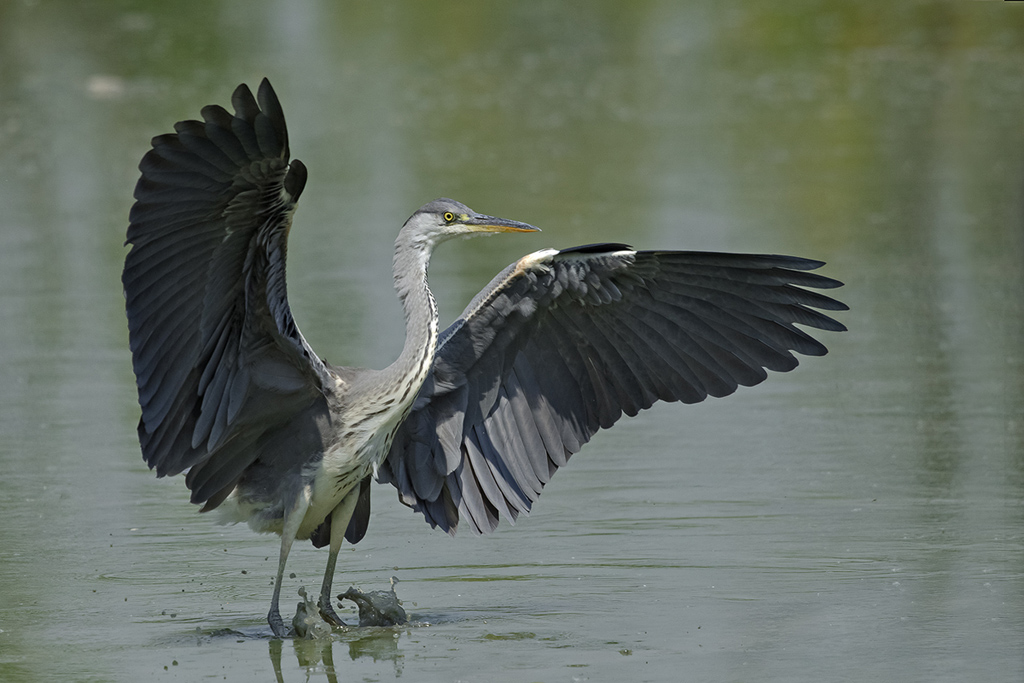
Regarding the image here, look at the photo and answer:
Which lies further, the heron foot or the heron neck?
the heron neck

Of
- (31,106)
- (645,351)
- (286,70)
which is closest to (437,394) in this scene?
(645,351)

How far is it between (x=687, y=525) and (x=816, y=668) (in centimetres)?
170

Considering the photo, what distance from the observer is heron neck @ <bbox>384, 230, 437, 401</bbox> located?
20.3ft

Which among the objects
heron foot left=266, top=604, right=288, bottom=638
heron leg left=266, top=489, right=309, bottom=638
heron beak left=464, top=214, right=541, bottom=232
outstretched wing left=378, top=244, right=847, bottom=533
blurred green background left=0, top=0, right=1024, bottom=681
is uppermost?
heron beak left=464, top=214, right=541, bottom=232

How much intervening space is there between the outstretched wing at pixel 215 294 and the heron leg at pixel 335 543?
455 mm

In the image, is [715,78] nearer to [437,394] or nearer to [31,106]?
[31,106]

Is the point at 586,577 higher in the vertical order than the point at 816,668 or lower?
lower

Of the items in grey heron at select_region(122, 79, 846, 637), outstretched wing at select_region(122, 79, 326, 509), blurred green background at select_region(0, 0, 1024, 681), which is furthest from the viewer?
blurred green background at select_region(0, 0, 1024, 681)

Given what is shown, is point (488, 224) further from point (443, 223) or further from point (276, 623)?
point (276, 623)

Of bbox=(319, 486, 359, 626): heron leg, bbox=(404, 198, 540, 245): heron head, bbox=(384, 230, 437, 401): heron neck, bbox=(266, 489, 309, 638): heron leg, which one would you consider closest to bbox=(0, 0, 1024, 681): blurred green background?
bbox=(266, 489, 309, 638): heron leg

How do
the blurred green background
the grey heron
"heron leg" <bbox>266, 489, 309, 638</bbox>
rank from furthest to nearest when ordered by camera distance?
"heron leg" <bbox>266, 489, 309, 638</bbox> → the blurred green background → the grey heron

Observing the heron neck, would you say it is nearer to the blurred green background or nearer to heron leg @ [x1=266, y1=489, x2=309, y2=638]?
heron leg @ [x1=266, y1=489, x2=309, y2=638]

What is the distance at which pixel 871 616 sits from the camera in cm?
596

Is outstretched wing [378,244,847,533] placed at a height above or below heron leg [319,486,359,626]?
above
